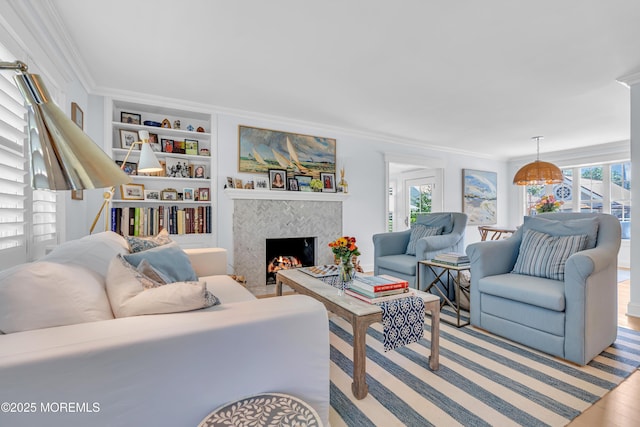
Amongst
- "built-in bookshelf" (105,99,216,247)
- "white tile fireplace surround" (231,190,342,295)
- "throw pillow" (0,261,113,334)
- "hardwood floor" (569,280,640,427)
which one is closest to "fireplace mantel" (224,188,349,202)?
"white tile fireplace surround" (231,190,342,295)

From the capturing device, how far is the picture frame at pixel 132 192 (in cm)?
324

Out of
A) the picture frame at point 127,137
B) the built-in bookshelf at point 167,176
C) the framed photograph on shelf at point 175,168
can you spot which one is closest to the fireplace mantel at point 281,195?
the built-in bookshelf at point 167,176

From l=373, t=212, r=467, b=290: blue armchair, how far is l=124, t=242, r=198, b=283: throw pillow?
2.18 meters

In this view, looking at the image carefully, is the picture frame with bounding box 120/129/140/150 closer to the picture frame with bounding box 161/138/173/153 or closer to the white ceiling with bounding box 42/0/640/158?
the picture frame with bounding box 161/138/173/153

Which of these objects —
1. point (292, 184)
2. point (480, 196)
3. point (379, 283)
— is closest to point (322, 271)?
point (379, 283)

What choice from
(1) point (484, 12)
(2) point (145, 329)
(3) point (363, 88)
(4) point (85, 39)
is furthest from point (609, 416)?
(4) point (85, 39)

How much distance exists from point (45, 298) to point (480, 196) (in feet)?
22.4

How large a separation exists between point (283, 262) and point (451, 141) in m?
3.63

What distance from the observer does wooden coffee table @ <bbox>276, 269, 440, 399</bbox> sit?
62.0 inches

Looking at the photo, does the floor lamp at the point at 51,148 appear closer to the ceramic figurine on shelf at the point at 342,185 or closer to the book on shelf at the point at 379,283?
the book on shelf at the point at 379,283

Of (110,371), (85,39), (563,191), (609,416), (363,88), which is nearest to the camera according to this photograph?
(110,371)

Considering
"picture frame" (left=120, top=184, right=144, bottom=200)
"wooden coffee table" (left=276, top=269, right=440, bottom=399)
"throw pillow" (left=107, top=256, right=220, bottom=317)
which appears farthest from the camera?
"picture frame" (left=120, top=184, right=144, bottom=200)

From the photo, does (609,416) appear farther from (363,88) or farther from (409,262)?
(363,88)

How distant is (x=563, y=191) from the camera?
6.21 m
